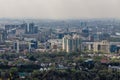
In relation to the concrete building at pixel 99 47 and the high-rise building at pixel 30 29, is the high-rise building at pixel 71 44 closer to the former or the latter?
the concrete building at pixel 99 47

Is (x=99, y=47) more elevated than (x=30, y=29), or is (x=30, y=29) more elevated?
(x=30, y=29)

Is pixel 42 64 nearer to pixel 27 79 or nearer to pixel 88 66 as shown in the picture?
pixel 88 66

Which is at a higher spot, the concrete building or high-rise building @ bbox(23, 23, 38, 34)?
high-rise building @ bbox(23, 23, 38, 34)

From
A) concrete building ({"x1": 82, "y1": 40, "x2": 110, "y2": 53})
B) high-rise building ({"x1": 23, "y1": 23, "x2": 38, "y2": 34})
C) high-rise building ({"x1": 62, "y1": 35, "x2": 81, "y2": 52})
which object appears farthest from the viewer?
high-rise building ({"x1": 23, "y1": 23, "x2": 38, "y2": 34})

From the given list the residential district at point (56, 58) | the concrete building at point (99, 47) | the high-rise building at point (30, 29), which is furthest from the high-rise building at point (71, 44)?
the high-rise building at point (30, 29)

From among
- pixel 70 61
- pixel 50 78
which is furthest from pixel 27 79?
pixel 70 61

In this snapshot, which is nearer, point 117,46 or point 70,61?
point 70,61

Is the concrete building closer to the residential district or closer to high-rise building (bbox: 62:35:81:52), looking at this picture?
the residential district

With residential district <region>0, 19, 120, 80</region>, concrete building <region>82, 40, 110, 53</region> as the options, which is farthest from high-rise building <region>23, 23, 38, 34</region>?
concrete building <region>82, 40, 110, 53</region>

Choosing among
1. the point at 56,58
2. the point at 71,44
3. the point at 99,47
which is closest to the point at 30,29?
the point at 71,44

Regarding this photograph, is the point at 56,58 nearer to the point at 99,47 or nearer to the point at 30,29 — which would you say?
the point at 99,47

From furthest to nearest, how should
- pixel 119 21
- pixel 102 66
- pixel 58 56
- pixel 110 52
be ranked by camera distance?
pixel 119 21, pixel 110 52, pixel 58 56, pixel 102 66
